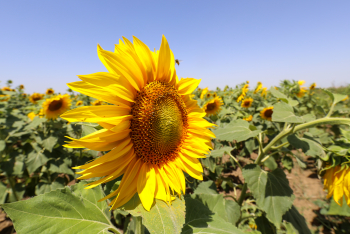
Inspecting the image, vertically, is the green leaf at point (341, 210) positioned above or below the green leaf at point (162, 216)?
below

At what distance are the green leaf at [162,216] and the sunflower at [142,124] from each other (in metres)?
0.04

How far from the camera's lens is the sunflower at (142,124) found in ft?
2.62

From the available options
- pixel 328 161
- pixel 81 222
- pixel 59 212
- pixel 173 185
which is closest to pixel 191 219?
pixel 173 185

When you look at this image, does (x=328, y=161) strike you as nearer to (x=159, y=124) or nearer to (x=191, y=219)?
(x=191, y=219)

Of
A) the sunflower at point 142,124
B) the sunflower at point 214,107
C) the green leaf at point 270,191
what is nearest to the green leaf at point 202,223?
the sunflower at point 142,124

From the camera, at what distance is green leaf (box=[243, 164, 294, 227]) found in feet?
5.98

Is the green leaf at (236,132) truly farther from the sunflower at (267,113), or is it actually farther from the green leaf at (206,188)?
the sunflower at (267,113)

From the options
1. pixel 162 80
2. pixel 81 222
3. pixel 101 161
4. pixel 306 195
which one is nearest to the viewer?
pixel 101 161

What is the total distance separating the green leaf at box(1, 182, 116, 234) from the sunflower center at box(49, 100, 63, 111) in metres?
2.75

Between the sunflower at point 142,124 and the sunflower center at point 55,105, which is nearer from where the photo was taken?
the sunflower at point 142,124

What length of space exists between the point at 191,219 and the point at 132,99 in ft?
3.29

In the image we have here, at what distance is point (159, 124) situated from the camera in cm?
107

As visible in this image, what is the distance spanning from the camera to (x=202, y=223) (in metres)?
1.24

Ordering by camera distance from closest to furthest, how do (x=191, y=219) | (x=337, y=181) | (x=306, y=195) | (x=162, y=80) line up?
(x=162, y=80)
(x=191, y=219)
(x=337, y=181)
(x=306, y=195)
